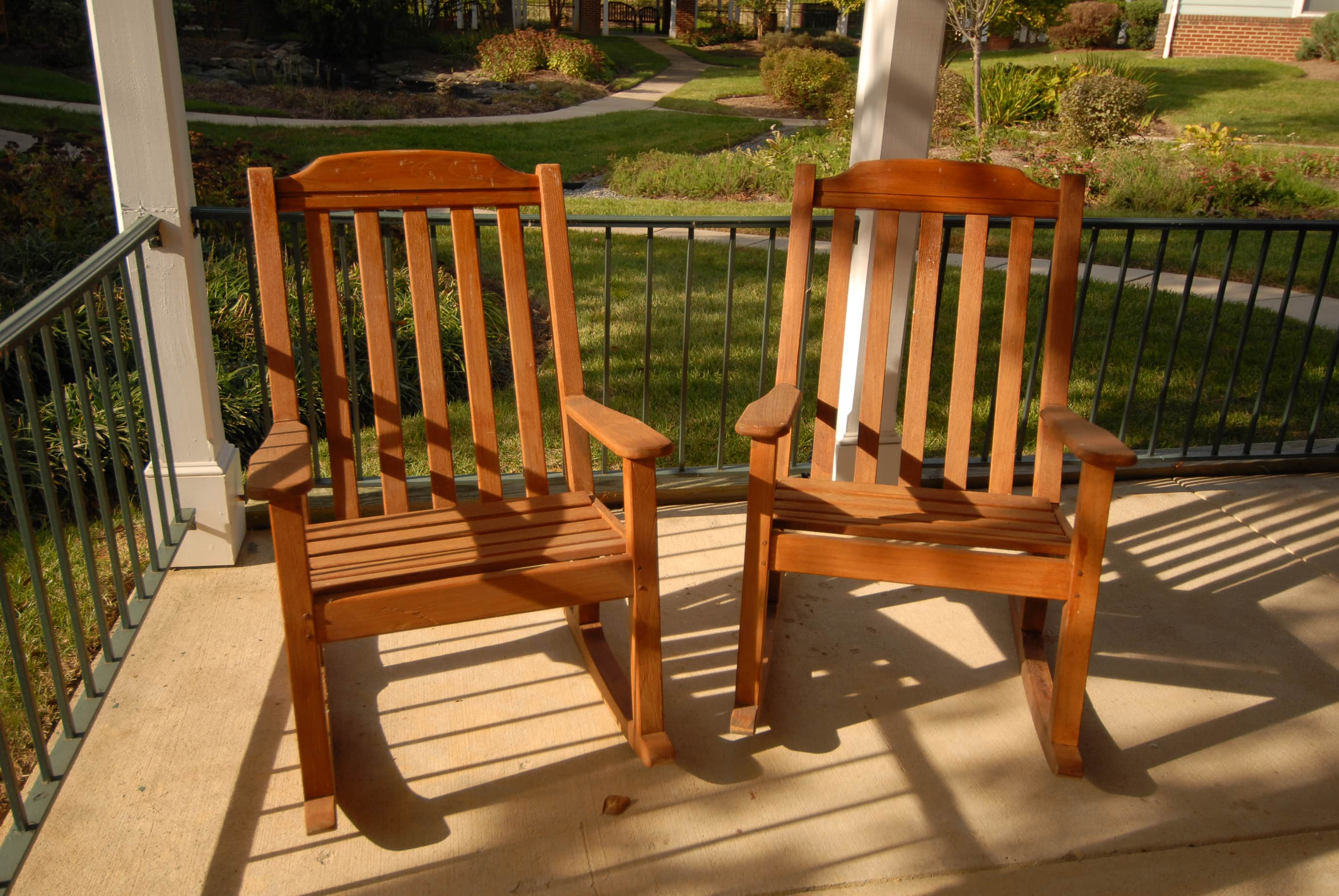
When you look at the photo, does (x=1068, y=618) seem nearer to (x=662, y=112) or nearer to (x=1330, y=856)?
(x=1330, y=856)

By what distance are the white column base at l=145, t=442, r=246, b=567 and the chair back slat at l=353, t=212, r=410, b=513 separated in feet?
2.58

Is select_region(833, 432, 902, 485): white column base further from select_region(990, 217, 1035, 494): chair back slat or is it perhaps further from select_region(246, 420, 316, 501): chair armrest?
select_region(246, 420, 316, 501): chair armrest

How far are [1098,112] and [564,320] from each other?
9.11 meters

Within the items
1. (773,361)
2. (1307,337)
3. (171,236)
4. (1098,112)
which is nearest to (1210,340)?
(1307,337)

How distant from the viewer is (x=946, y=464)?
2.70 metres

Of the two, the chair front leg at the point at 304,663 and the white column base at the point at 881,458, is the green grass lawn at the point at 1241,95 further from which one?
the chair front leg at the point at 304,663

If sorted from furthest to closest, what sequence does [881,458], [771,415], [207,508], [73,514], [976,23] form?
[976,23] < [73,514] < [881,458] < [207,508] < [771,415]

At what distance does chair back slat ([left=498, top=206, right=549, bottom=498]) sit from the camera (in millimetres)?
2510

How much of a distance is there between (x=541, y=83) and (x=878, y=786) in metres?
16.0

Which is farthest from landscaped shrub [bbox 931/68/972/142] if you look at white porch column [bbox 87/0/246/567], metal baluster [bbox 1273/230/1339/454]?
white porch column [bbox 87/0/246/567]

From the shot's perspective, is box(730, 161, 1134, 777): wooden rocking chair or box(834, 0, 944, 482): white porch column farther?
box(834, 0, 944, 482): white porch column

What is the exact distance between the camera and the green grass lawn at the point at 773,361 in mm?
4199

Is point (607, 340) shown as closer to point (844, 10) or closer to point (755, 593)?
point (755, 593)

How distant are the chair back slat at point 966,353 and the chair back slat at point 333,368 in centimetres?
150
